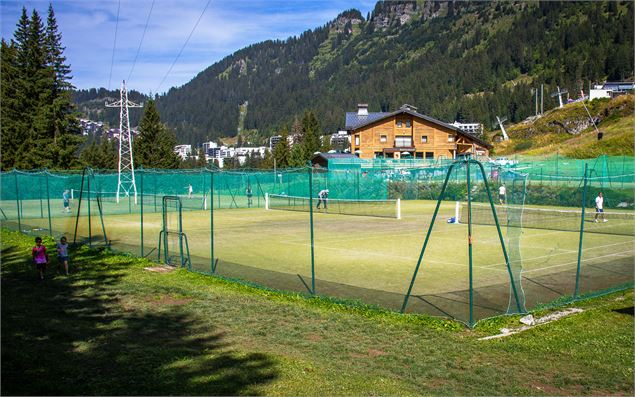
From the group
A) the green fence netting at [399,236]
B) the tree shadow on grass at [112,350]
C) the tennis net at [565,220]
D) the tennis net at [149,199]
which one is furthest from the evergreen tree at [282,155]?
the tree shadow on grass at [112,350]

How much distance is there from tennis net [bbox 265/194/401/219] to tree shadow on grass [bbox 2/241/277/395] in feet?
81.7

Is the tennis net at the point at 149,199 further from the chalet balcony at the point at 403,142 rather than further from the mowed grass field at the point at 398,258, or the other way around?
the chalet balcony at the point at 403,142

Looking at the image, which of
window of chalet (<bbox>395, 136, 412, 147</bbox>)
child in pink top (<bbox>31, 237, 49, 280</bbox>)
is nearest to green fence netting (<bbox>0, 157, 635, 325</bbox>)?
child in pink top (<bbox>31, 237, 49, 280</bbox>)

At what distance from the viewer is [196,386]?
6.67 meters

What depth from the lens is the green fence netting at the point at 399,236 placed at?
13.2 meters

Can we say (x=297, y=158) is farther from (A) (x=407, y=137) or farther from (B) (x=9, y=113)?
(B) (x=9, y=113)

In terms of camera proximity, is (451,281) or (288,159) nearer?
(451,281)

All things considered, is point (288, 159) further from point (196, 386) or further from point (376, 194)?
point (196, 386)

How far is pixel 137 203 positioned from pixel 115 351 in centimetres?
3525

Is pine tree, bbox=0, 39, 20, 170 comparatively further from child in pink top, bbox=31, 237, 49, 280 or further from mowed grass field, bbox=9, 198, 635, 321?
child in pink top, bbox=31, 237, 49, 280

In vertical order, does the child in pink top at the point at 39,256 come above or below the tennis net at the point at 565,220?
above

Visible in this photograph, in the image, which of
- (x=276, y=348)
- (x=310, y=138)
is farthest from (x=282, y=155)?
(x=276, y=348)

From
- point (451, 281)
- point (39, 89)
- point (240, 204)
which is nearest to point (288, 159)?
point (39, 89)

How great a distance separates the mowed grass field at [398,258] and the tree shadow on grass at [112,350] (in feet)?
13.2
